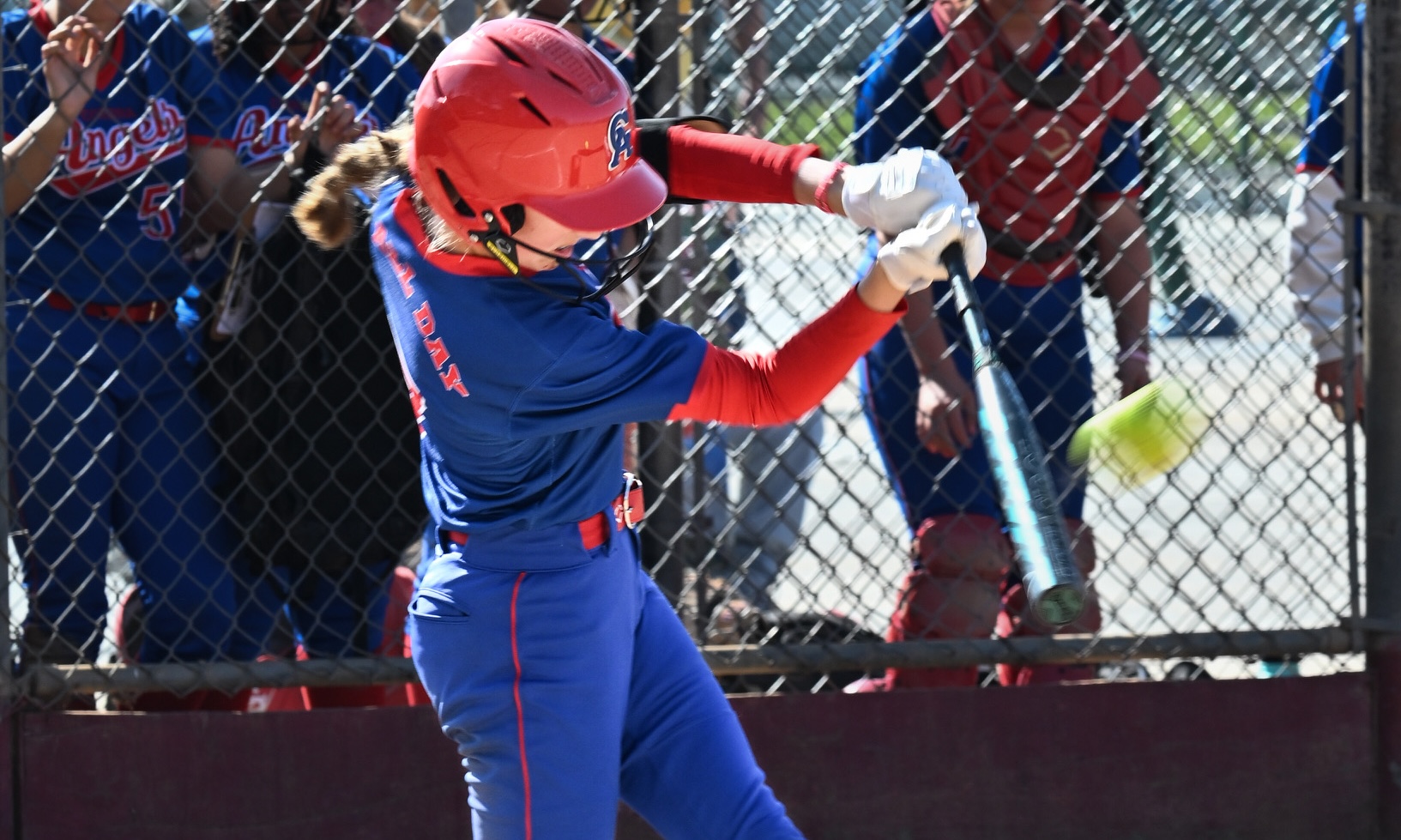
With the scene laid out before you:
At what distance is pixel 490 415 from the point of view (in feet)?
7.11

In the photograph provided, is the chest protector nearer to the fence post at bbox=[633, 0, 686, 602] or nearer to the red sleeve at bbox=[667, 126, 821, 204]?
the fence post at bbox=[633, 0, 686, 602]

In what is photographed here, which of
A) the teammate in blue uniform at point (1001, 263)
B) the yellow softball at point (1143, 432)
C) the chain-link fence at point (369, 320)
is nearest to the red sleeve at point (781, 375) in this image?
the yellow softball at point (1143, 432)

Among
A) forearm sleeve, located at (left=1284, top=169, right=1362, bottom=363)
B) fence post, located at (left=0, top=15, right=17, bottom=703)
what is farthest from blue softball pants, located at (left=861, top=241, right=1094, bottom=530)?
fence post, located at (left=0, top=15, right=17, bottom=703)

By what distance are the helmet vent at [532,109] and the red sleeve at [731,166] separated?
43cm

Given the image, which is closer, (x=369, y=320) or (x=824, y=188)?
(x=824, y=188)

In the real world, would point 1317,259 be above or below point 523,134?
above

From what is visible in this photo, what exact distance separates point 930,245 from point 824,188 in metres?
0.39

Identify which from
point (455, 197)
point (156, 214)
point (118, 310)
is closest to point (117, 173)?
point (156, 214)

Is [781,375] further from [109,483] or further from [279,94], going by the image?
[109,483]

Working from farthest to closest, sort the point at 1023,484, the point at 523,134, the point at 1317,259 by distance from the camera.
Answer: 1. the point at 1317,259
2. the point at 523,134
3. the point at 1023,484

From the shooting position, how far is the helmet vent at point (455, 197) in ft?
7.07

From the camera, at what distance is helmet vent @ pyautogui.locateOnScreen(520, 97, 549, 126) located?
2102mm

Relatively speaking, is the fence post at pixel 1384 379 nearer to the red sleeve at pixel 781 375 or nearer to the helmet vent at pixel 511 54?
the red sleeve at pixel 781 375

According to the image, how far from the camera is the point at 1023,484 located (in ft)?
5.77
